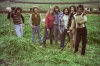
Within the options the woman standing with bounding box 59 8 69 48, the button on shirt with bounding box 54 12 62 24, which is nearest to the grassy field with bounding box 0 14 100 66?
the woman standing with bounding box 59 8 69 48

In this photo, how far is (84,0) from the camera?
707 centimetres

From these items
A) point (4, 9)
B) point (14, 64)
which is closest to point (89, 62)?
point (14, 64)

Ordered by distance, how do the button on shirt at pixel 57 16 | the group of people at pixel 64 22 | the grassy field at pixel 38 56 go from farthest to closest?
the button on shirt at pixel 57 16
the group of people at pixel 64 22
the grassy field at pixel 38 56

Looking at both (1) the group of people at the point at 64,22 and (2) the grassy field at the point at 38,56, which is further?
(1) the group of people at the point at 64,22

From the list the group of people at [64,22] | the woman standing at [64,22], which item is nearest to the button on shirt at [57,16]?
the group of people at [64,22]

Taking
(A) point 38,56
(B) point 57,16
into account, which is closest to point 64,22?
(B) point 57,16

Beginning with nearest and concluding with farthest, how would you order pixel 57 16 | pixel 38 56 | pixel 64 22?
pixel 38 56 < pixel 64 22 < pixel 57 16

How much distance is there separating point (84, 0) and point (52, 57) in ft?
9.01

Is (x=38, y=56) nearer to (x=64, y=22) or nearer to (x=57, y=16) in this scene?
(x=64, y=22)

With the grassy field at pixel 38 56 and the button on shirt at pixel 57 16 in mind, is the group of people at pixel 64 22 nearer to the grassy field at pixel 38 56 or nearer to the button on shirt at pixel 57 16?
the button on shirt at pixel 57 16

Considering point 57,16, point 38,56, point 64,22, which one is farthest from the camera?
point 57,16

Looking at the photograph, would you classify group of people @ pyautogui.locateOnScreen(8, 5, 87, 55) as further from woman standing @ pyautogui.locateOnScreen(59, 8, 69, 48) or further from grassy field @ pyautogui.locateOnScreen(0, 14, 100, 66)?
grassy field @ pyautogui.locateOnScreen(0, 14, 100, 66)

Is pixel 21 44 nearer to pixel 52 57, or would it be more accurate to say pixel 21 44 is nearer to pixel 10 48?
pixel 10 48

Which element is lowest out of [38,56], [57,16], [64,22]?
[38,56]
